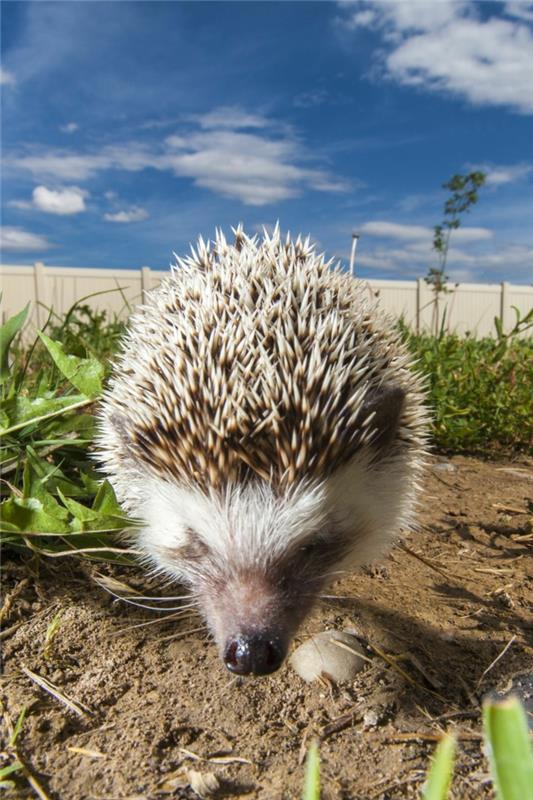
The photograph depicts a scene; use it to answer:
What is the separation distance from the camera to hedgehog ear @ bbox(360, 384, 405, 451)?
2.78 meters

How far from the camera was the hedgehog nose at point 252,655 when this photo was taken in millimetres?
2230

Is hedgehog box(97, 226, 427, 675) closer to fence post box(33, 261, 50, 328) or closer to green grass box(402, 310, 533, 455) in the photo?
green grass box(402, 310, 533, 455)

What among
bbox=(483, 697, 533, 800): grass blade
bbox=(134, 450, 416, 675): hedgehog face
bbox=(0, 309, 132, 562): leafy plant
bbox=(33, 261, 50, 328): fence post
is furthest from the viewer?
bbox=(33, 261, 50, 328): fence post

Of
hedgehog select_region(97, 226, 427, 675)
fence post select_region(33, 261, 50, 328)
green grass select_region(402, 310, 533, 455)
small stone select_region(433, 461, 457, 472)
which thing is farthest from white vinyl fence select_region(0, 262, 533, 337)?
hedgehog select_region(97, 226, 427, 675)

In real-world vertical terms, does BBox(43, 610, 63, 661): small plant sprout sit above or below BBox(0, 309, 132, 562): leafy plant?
below

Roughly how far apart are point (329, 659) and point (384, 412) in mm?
1048

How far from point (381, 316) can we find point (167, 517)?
5.78ft

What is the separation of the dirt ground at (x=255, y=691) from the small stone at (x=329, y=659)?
0.04 metres

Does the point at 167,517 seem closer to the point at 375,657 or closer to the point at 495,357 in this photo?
the point at 375,657

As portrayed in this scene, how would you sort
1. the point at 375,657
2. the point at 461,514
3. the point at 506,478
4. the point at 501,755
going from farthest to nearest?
the point at 506,478 < the point at 461,514 < the point at 375,657 < the point at 501,755

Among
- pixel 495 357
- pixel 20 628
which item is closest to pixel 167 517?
pixel 20 628

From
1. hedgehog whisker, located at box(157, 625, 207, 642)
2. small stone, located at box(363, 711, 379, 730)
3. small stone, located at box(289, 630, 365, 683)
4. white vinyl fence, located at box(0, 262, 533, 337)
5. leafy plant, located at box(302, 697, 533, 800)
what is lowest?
small stone, located at box(363, 711, 379, 730)

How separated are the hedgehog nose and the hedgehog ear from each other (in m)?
0.99

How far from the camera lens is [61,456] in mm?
3721
